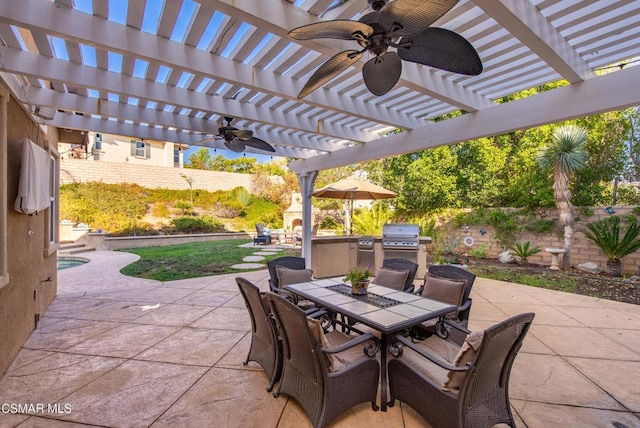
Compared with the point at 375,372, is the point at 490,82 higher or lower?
higher

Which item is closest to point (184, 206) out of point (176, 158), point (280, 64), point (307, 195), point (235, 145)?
point (176, 158)

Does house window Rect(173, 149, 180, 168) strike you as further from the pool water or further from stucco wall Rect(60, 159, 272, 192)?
the pool water

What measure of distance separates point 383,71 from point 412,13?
593 millimetres

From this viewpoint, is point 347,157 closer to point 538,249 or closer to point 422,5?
point 422,5

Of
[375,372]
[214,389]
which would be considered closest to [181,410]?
[214,389]

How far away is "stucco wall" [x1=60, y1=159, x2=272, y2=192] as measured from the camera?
13.1 m

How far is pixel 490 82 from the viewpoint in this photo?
3777 millimetres

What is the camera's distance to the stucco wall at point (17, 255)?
9.28 feet

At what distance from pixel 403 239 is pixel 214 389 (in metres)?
4.99

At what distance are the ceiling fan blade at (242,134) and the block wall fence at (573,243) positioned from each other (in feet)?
28.5

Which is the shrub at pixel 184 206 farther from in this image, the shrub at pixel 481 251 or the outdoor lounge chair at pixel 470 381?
the outdoor lounge chair at pixel 470 381

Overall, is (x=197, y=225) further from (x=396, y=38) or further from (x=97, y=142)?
(x=396, y=38)

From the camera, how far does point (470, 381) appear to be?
5.86ft

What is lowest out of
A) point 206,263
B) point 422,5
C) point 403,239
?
point 206,263
